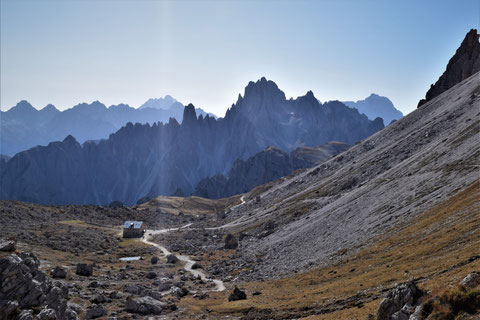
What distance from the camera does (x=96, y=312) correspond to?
4394 cm

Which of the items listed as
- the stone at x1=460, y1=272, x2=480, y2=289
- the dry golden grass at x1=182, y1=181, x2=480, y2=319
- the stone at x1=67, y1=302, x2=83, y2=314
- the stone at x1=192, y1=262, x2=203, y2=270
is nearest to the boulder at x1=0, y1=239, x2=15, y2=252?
the stone at x1=67, y1=302, x2=83, y2=314

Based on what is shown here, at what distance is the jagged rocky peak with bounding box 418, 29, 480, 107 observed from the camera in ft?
497

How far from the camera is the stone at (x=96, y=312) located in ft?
142

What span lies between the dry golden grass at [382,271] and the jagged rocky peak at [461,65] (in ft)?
407

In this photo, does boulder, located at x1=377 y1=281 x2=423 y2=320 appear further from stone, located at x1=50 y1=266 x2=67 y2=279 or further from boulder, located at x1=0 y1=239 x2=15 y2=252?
stone, located at x1=50 y1=266 x2=67 y2=279

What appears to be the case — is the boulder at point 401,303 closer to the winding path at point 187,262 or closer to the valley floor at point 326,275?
the valley floor at point 326,275

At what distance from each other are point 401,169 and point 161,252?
69274mm

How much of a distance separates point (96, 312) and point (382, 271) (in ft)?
115

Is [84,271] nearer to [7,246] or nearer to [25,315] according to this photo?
[7,246]

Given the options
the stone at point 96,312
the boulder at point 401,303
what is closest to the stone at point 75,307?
the stone at point 96,312

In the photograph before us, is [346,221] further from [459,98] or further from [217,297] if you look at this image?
[459,98]

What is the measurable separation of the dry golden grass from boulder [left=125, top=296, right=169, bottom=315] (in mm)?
4677

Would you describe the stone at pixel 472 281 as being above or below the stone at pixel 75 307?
below

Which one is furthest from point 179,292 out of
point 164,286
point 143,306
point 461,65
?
point 461,65
